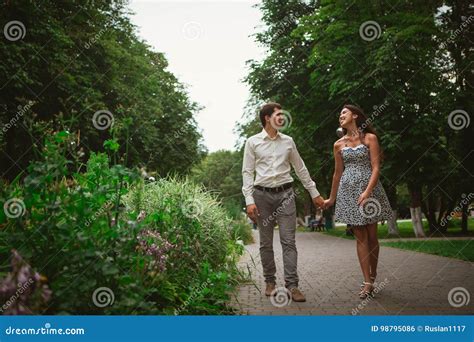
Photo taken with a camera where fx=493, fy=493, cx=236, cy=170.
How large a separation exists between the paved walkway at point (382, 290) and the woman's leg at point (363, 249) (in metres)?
0.30

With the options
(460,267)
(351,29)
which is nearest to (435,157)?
(351,29)

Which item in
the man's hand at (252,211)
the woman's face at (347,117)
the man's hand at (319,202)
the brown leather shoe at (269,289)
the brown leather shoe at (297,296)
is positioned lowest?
the brown leather shoe at (269,289)

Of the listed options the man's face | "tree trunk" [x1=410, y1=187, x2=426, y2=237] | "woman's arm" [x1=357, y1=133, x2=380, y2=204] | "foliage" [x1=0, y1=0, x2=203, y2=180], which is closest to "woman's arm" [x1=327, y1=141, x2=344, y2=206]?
"woman's arm" [x1=357, y1=133, x2=380, y2=204]

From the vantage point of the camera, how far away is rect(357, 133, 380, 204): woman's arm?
5.40m

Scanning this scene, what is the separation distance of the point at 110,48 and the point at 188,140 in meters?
9.51

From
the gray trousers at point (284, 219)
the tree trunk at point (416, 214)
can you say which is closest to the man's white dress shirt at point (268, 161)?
the gray trousers at point (284, 219)

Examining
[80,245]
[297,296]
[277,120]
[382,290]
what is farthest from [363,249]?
[80,245]

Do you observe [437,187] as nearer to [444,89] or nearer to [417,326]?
[444,89]

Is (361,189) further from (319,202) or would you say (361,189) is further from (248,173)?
(248,173)

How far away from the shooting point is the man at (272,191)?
5.38 m

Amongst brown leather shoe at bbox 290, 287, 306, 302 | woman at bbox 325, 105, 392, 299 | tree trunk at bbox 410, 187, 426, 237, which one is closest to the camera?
brown leather shoe at bbox 290, 287, 306, 302

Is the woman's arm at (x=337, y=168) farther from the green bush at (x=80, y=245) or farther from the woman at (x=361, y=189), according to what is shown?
the green bush at (x=80, y=245)

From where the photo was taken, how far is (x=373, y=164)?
5.50 m

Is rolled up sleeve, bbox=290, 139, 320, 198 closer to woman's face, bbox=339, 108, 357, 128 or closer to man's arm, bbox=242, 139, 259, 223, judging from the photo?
man's arm, bbox=242, 139, 259, 223
